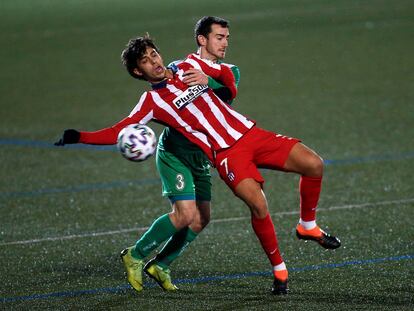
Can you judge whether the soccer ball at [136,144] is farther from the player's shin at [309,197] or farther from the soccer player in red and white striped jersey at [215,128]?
the player's shin at [309,197]

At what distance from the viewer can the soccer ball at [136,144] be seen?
23.1 ft

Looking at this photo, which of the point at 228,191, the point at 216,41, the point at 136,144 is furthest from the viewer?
the point at 228,191

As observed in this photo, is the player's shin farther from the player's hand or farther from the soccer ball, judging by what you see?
the soccer ball

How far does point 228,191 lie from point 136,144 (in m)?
3.97

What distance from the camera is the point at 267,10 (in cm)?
3080

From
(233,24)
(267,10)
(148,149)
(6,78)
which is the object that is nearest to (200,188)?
(148,149)

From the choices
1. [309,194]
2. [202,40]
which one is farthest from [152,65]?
[309,194]

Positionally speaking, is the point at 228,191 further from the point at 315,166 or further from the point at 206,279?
the point at 315,166

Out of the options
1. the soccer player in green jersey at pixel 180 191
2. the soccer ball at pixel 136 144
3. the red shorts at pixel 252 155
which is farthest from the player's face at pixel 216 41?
the soccer ball at pixel 136 144

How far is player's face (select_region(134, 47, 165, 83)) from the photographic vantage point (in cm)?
734

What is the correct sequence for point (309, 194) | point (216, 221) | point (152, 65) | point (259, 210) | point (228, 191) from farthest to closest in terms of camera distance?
point (228, 191)
point (216, 221)
point (309, 194)
point (152, 65)
point (259, 210)

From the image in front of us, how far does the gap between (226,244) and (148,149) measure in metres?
2.04

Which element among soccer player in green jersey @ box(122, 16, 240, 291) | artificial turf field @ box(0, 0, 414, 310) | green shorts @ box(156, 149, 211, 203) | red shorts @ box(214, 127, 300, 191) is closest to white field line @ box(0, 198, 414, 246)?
artificial turf field @ box(0, 0, 414, 310)

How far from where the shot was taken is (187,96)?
7375 millimetres
